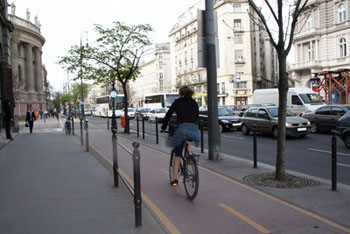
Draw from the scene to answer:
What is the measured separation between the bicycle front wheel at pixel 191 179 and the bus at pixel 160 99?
37049mm

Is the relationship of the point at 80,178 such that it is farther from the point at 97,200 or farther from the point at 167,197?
the point at 167,197

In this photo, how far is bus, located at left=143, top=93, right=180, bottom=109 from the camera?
44.5 meters

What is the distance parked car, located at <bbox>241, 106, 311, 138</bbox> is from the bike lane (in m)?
9.33

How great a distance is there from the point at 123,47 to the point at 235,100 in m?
44.9

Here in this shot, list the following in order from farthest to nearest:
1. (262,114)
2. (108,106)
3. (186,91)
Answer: (108,106), (262,114), (186,91)

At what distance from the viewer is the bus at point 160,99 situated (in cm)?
4454

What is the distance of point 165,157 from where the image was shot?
10.1 metres

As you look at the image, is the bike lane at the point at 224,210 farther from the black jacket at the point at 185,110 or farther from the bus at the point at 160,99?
the bus at the point at 160,99

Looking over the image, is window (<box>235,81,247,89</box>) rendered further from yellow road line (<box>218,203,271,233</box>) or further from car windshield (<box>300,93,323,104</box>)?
yellow road line (<box>218,203,271,233</box>)

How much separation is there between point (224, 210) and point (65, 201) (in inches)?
101

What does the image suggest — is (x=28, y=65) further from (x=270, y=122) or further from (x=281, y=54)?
(x=281, y=54)

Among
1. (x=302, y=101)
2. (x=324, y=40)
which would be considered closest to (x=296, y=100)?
(x=302, y=101)

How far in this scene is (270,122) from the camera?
16281mm

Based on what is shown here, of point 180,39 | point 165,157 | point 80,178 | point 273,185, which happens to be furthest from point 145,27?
point 180,39
